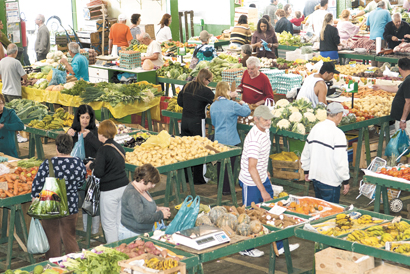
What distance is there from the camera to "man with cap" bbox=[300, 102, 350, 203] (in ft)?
21.0

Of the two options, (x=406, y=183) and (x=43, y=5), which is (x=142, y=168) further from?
(x=43, y=5)

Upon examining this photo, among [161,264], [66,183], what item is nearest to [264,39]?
[66,183]

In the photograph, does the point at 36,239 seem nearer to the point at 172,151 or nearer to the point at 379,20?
the point at 172,151

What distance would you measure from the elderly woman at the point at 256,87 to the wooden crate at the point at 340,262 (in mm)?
4516

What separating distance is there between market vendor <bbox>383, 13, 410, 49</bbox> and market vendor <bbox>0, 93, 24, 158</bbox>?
9.39 meters

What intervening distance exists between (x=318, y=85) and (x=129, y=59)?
509cm

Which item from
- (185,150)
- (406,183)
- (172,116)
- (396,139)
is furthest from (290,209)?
(172,116)

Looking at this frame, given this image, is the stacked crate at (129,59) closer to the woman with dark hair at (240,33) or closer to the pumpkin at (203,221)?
the woman with dark hair at (240,33)

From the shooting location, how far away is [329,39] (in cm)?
1356

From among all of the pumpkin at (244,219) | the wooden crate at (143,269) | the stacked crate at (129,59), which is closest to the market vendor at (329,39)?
the stacked crate at (129,59)

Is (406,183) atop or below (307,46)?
below

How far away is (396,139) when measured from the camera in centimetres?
831

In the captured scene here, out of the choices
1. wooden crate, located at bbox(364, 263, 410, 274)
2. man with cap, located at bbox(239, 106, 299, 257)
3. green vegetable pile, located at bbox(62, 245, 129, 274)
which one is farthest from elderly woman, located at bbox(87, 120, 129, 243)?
wooden crate, located at bbox(364, 263, 410, 274)

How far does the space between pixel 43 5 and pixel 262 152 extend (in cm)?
1771
